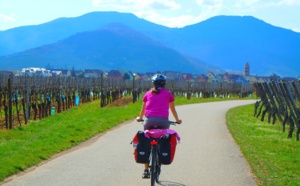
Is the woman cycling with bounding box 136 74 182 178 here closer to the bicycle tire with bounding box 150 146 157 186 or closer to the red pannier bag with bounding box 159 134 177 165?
the red pannier bag with bounding box 159 134 177 165

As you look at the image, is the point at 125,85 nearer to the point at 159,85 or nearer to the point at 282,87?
the point at 282,87

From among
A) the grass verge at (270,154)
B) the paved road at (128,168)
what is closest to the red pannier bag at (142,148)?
the paved road at (128,168)

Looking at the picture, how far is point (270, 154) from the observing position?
39.1 ft

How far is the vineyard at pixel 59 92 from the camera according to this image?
23822 millimetres

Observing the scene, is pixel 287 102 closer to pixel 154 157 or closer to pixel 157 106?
pixel 157 106

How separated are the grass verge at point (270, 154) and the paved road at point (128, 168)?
0.25 m

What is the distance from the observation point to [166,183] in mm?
8344

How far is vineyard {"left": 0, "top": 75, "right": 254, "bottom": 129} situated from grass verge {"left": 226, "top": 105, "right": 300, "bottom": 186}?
8.54m

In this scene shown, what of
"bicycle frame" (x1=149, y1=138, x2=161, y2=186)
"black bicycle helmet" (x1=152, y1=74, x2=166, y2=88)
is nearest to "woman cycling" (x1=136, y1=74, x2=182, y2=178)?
"black bicycle helmet" (x1=152, y1=74, x2=166, y2=88)

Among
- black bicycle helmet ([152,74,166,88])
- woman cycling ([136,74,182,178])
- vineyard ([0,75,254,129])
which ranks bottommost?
vineyard ([0,75,254,129])

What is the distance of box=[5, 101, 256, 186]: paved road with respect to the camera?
333 inches

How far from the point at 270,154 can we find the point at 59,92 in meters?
22.1

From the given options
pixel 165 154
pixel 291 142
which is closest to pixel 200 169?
pixel 165 154

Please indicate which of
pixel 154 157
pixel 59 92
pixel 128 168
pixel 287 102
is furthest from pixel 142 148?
pixel 59 92
